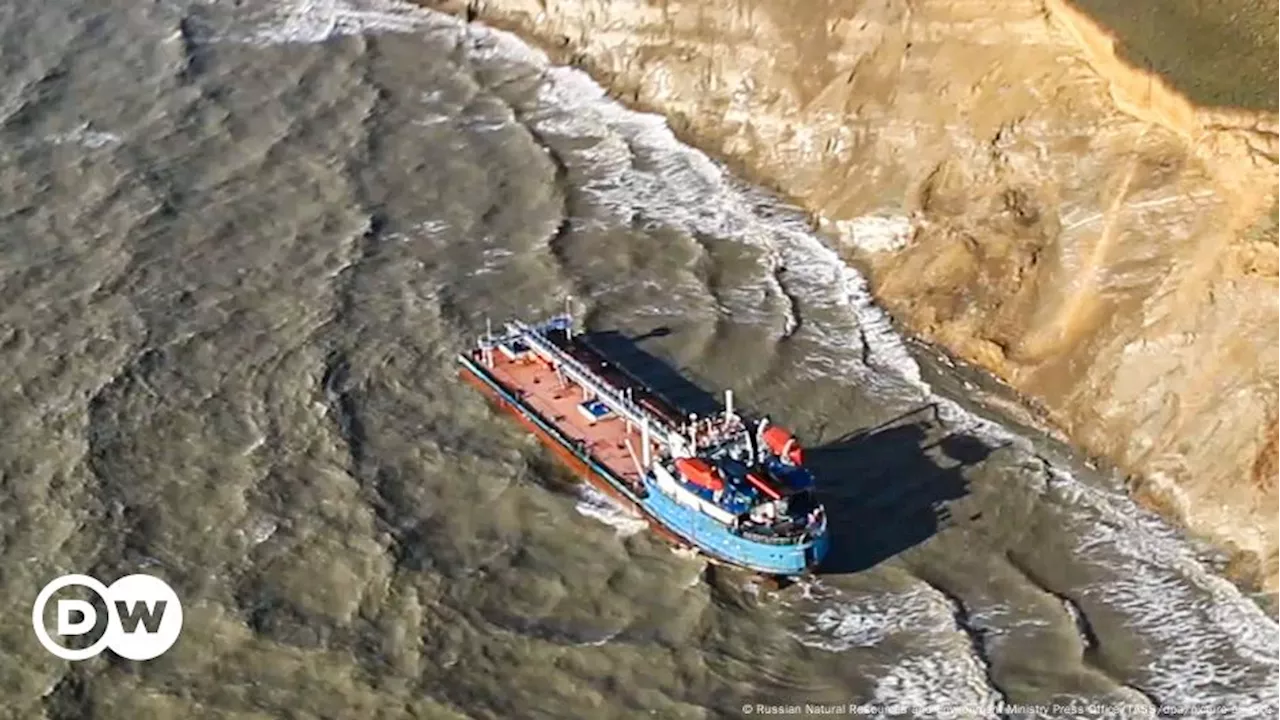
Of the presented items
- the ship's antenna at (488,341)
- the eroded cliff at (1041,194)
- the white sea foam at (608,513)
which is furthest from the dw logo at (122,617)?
the eroded cliff at (1041,194)

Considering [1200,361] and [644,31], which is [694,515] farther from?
[644,31]

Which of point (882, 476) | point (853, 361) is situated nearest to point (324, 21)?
point (853, 361)

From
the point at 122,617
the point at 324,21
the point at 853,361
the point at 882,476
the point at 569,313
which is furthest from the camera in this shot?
the point at 324,21

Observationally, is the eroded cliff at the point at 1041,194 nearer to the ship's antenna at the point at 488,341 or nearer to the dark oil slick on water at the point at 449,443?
the dark oil slick on water at the point at 449,443

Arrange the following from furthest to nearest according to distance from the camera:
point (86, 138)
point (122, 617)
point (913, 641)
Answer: point (86, 138) → point (122, 617) → point (913, 641)

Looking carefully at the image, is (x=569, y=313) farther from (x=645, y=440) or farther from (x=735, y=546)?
(x=735, y=546)

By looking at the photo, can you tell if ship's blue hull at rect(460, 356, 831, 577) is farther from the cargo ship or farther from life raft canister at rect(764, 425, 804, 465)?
life raft canister at rect(764, 425, 804, 465)

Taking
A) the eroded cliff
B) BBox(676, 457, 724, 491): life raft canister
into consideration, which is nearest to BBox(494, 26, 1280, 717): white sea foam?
the eroded cliff

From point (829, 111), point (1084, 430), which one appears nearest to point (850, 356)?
point (1084, 430)
